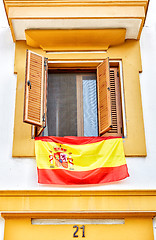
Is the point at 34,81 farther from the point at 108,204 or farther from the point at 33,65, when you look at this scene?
the point at 108,204

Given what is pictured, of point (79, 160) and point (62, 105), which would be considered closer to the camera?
point (79, 160)

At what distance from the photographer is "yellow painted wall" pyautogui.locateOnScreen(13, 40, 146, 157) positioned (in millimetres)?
6387

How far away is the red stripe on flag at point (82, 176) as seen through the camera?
6.00 meters

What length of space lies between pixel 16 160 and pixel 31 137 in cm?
49

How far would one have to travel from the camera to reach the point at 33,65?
6.57 metres

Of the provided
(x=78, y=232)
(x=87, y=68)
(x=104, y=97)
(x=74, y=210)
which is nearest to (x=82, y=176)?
(x=74, y=210)

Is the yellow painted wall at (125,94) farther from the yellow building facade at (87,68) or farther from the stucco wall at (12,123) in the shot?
the stucco wall at (12,123)

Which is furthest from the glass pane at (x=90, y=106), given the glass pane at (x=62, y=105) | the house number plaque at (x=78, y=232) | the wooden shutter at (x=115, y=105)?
the house number plaque at (x=78, y=232)

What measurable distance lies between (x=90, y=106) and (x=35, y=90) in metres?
1.21

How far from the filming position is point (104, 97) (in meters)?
6.69

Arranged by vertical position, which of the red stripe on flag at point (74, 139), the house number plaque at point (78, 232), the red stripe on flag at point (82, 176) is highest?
the red stripe on flag at point (74, 139)

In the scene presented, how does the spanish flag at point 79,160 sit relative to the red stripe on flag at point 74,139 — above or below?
below

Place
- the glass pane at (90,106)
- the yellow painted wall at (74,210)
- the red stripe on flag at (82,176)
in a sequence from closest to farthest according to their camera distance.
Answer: the yellow painted wall at (74,210) → the red stripe on flag at (82,176) → the glass pane at (90,106)

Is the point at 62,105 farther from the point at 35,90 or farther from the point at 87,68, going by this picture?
the point at 87,68
